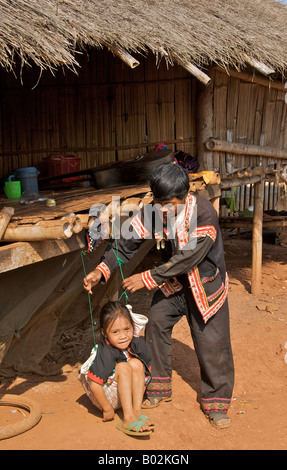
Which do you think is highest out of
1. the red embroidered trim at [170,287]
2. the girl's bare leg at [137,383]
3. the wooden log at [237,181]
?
the wooden log at [237,181]

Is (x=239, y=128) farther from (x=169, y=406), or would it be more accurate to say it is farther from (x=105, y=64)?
(x=169, y=406)

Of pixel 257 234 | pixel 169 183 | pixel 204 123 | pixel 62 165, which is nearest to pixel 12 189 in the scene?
pixel 62 165

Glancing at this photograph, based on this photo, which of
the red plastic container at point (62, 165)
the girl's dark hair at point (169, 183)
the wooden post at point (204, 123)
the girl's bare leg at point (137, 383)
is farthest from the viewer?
the wooden post at point (204, 123)

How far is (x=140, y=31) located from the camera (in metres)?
5.62

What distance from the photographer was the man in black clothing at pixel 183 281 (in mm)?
3723

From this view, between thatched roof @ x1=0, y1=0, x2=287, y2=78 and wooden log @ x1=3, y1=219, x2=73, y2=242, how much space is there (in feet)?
4.33

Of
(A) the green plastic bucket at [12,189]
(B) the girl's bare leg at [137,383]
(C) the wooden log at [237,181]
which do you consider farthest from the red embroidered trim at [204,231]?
(C) the wooden log at [237,181]

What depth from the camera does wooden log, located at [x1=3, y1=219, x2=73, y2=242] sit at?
3.24m

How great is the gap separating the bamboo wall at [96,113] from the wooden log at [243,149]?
1.01ft

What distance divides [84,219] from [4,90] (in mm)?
4501

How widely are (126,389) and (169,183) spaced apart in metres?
1.42

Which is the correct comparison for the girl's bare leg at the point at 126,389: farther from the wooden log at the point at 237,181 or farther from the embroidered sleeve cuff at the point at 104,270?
the wooden log at the point at 237,181

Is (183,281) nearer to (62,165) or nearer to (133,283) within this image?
(133,283)

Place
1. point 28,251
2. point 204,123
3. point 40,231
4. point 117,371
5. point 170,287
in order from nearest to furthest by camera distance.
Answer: point 40,231
point 28,251
point 117,371
point 170,287
point 204,123
